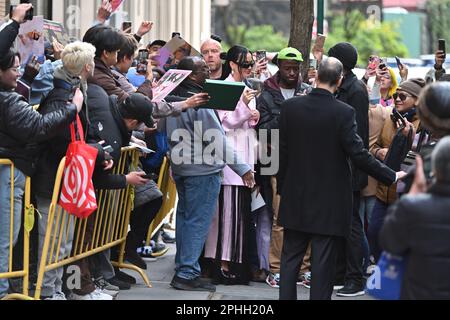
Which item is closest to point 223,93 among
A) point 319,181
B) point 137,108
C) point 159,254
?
point 137,108

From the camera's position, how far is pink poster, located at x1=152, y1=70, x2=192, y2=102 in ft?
29.2

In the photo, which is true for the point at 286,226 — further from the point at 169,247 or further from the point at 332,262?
the point at 169,247

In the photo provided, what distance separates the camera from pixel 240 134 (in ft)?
32.1

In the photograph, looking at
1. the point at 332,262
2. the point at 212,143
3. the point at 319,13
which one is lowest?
the point at 332,262

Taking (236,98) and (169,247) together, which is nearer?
(236,98)

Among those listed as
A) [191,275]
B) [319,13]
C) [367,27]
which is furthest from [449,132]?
[367,27]

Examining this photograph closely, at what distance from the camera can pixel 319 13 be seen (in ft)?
53.1

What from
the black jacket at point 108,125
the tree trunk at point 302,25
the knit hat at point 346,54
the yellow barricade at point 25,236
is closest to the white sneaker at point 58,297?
the yellow barricade at point 25,236

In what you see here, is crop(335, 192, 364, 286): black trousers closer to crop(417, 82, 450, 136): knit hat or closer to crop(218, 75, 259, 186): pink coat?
crop(218, 75, 259, 186): pink coat

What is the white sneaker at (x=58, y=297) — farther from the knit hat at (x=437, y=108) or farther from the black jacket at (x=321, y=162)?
the knit hat at (x=437, y=108)

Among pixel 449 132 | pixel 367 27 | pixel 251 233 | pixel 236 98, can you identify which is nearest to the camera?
pixel 449 132

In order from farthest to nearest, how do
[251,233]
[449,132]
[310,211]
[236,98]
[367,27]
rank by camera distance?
[367,27] → [251,233] → [236,98] → [310,211] → [449,132]

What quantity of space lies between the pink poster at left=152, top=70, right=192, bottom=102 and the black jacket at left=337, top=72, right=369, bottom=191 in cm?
Answer: 145

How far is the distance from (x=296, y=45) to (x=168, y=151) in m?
2.94
